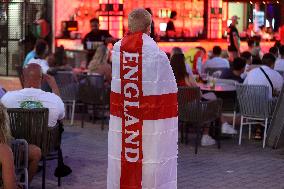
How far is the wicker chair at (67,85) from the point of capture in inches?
500

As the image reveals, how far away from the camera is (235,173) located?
30.0ft

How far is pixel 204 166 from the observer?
9.55 metres

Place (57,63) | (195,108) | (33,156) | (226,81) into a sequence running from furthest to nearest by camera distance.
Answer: (57,63) < (226,81) < (195,108) < (33,156)

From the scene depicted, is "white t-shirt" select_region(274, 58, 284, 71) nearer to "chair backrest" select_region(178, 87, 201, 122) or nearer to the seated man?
the seated man

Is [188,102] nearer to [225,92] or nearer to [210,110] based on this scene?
[210,110]

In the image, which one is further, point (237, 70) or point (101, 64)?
point (101, 64)

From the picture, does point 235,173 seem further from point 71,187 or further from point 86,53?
point 86,53

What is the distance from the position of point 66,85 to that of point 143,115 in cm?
675

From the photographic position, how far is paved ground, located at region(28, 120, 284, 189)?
8.54 m

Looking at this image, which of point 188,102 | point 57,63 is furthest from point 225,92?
point 57,63

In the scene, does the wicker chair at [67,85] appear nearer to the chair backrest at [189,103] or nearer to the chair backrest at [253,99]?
the chair backrest at [189,103]

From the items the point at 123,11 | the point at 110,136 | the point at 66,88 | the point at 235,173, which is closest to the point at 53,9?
the point at 123,11

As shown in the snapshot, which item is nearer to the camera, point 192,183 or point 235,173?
point 192,183

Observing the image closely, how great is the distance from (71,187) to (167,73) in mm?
2679
